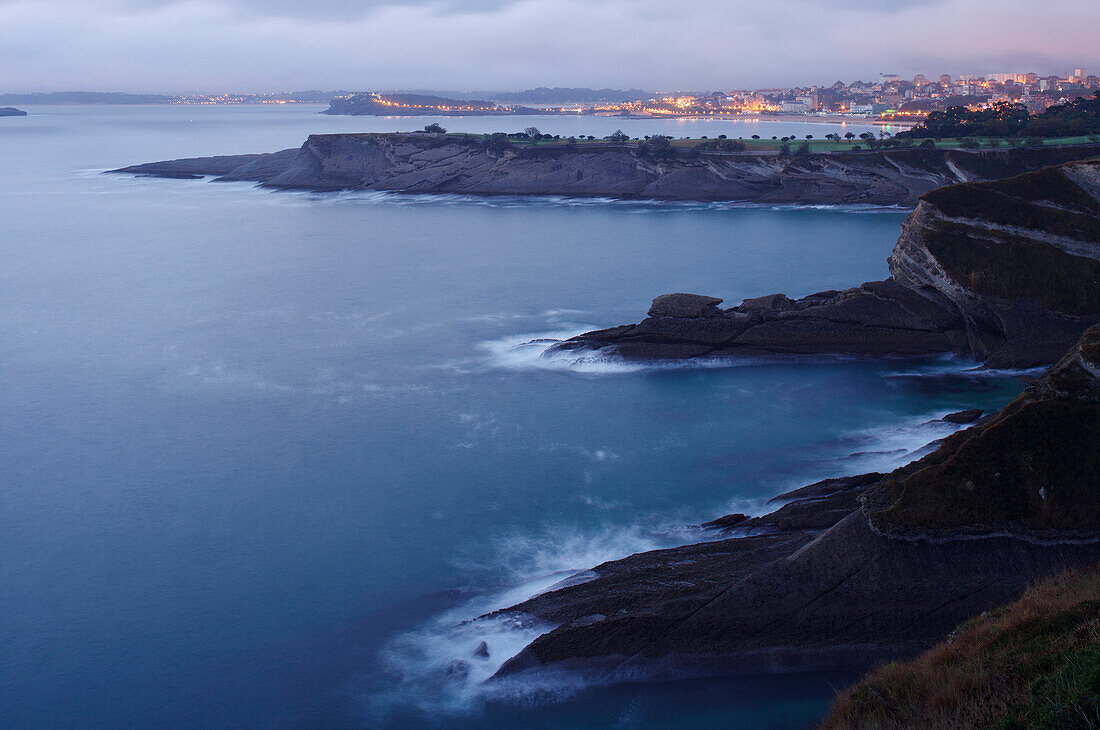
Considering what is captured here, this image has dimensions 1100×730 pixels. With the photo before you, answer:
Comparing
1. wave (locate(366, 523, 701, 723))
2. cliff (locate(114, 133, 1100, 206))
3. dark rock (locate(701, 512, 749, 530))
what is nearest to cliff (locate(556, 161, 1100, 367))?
dark rock (locate(701, 512, 749, 530))

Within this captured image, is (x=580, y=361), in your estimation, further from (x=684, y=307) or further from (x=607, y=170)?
(x=607, y=170)

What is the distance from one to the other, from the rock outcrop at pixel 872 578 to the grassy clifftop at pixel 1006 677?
1.12 meters

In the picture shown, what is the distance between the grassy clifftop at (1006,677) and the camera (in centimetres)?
820

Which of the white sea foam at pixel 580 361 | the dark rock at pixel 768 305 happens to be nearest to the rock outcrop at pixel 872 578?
the white sea foam at pixel 580 361

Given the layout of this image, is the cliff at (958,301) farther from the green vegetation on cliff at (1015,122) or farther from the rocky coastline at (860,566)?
the green vegetation on cliff at (1015,122)

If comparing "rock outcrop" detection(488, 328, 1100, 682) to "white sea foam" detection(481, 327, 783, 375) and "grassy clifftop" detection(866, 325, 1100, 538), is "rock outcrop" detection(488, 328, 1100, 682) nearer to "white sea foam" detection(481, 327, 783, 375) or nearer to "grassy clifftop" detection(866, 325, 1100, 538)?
"grassy clifftop" detection(866, 325, 1100, 538)

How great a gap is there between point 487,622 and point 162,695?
16.7ft

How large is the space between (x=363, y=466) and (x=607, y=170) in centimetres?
5736

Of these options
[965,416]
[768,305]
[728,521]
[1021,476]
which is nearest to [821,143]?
[768,305]

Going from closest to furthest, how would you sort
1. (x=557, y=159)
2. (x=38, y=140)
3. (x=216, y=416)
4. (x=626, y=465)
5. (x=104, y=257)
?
1. (x=626, y=465)
2. (x=216, y=416)
3. (x=104, y=257)
4. (x=557, y=159)
5. (x=38, y=140)

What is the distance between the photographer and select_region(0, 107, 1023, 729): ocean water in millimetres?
13117

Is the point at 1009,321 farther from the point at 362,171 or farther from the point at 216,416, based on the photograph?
the point at 362,171

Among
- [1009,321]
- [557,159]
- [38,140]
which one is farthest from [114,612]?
[38,140]

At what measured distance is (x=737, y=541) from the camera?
15148mm
